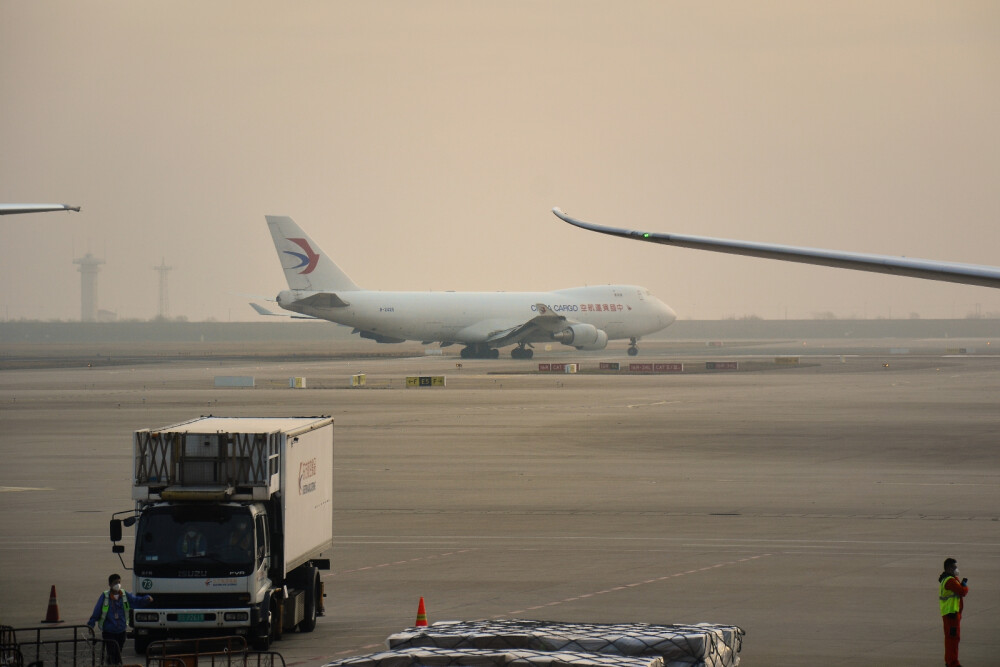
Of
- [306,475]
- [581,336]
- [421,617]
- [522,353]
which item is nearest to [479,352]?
[522,353]

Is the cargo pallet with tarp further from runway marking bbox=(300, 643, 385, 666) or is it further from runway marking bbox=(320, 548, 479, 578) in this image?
runway marking bbox=(320, 548, 479, 578)

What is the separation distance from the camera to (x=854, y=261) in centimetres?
1420

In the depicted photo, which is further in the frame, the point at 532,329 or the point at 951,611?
the point at 532,329

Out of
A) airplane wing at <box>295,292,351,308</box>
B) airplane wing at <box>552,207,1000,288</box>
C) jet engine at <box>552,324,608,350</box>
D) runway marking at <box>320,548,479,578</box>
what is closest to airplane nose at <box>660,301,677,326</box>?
jet engine at <box>552,324,608,350</box>

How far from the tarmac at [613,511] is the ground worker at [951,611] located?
1.88 feet

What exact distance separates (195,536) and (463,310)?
101776 mm

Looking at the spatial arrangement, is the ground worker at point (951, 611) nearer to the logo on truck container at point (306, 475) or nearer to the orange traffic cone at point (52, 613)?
the logo on truck container at point (306, 475)

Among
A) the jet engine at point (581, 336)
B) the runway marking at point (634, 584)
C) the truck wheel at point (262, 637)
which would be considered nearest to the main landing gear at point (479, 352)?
the jet engine at point (581, 336)

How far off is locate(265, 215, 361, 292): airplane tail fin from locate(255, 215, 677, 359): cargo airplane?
3.4 inches

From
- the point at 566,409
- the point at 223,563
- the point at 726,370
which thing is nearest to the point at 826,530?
the point at 223,563

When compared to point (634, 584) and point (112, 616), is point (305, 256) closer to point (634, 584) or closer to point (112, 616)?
point (634, 584)

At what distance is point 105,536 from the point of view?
2847 cm

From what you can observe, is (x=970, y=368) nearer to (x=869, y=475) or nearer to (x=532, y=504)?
(x=869, y=475)

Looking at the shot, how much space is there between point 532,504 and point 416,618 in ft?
45.0
